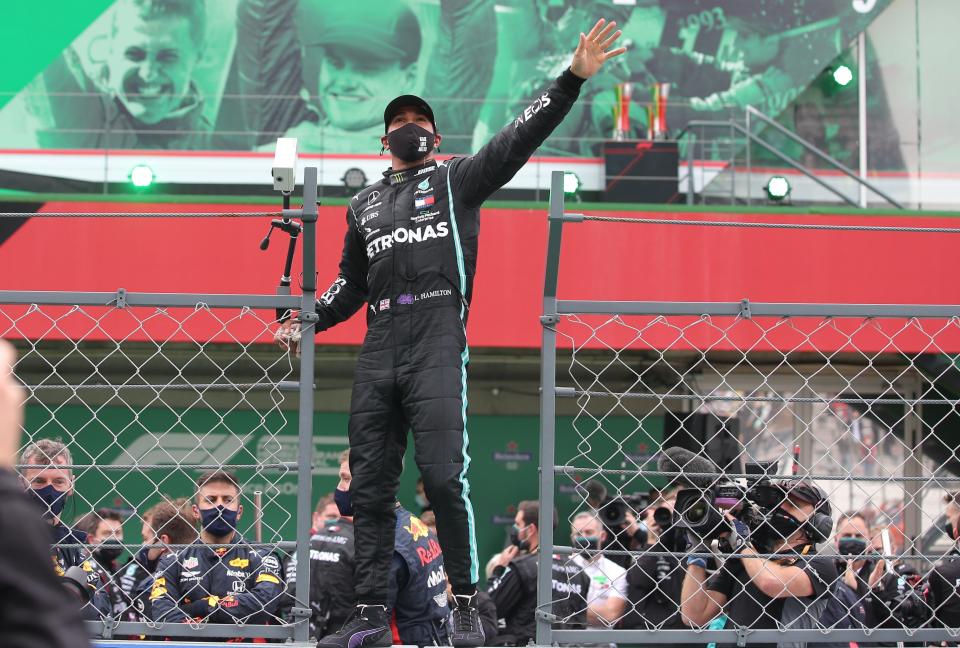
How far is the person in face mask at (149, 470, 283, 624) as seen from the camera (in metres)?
4.57

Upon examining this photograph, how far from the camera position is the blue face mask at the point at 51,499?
411cm

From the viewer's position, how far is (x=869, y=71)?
13102mm

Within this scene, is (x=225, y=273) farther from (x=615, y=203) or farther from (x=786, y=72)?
(x=786, y=72)

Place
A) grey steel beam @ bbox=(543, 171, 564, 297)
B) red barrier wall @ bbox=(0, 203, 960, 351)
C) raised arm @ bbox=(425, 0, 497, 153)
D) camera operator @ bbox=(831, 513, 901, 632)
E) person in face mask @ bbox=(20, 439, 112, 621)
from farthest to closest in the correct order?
raised arm @ bbox=(425, 0, 497, 153)
red barrier wall @ bbox=(0, 203, 960, 351)
camera operator @ bbox=(831, 513, 901, 632)
person in face mask @ bbox=(20, 439, 112, 621)
grey steel beam @ bbox=(543, 171, 564, 297)

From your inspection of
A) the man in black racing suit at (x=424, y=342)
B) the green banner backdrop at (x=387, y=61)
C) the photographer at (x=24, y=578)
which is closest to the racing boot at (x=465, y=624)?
the man in black racing suit at (x=424, y=342)

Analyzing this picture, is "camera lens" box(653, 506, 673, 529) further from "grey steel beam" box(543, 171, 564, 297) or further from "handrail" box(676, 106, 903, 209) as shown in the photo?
"handrail" box(676, 106, 903, 209)

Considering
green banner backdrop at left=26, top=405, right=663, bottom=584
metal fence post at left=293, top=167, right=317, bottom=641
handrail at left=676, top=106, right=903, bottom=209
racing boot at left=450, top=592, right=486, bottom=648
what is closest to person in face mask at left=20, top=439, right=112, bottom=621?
metal fence post at left=293, top=167, right=317, bottom=641

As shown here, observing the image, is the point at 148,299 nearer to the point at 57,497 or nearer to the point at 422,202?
the point at 422,202

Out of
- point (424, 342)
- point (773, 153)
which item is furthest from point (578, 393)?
point (773, 153)

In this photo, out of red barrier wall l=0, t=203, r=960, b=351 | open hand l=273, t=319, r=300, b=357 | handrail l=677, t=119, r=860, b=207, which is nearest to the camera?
open hand l=273, t=319, r=300, b=357

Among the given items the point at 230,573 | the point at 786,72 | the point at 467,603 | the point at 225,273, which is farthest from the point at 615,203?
the point at 467,603

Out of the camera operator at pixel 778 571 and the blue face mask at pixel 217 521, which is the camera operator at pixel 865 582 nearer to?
the camera operator at pixel 778 571

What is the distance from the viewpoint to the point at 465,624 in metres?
3.48

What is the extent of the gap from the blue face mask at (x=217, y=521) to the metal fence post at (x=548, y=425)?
1679 mm
